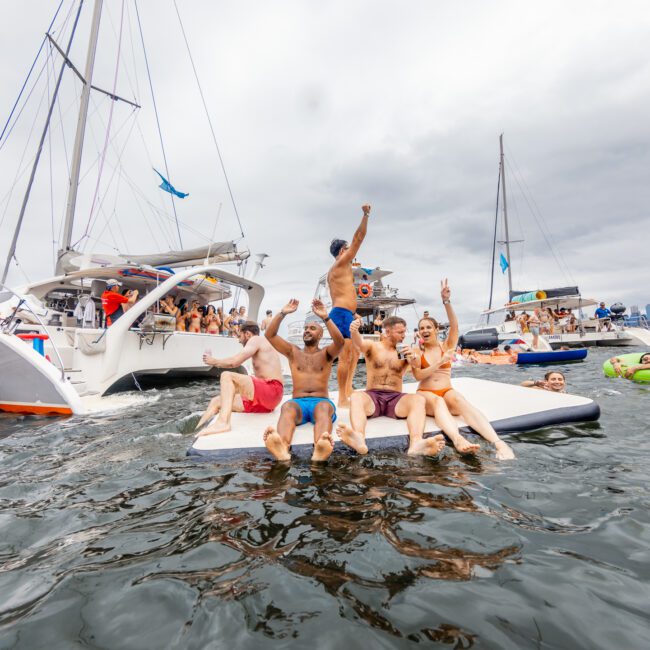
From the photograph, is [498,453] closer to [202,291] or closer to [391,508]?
[391,508]

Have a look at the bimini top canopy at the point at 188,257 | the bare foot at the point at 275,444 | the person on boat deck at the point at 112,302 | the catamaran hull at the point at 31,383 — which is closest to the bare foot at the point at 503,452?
the bare foot at the point at 275,444

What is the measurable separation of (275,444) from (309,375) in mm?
974

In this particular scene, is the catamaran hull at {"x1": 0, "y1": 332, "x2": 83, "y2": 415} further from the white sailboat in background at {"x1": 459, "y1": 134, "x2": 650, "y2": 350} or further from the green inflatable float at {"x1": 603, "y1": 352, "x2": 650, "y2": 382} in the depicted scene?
the white sailboat in background at {"x1": 459, "y1": 134, "x2": 650, "y2": 350}

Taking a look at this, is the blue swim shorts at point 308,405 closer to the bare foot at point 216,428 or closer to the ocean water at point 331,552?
the ocean water at point 331,552

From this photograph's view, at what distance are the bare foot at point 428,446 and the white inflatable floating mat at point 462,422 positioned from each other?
0.26 meters

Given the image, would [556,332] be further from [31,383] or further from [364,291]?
[31,383]

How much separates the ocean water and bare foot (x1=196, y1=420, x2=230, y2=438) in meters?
0.46

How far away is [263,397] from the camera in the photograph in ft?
16.0

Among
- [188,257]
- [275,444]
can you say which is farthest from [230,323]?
[275,444]

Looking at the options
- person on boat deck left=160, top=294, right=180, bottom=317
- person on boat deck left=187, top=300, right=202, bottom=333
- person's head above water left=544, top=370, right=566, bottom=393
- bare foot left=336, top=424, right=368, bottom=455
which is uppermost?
person on boat deck left=160, top=294, right=180, bottom=317

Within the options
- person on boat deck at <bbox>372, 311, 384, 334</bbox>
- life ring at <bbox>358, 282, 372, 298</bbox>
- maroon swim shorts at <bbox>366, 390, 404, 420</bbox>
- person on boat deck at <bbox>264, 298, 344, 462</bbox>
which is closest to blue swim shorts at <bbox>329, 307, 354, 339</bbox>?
person on boat deck at <bbox>264, 298, 344, 462</bbox>

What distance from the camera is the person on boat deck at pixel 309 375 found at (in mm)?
3947

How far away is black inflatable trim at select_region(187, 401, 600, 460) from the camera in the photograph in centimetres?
380

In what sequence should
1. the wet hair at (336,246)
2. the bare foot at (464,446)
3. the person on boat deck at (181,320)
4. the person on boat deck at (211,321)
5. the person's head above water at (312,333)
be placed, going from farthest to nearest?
the person on boat deck at (211,321) < the person on boat deck at (181,320) < the wet hair at (336,246) < the person's head above water at (312,333) < the bare foot at (464,446)
